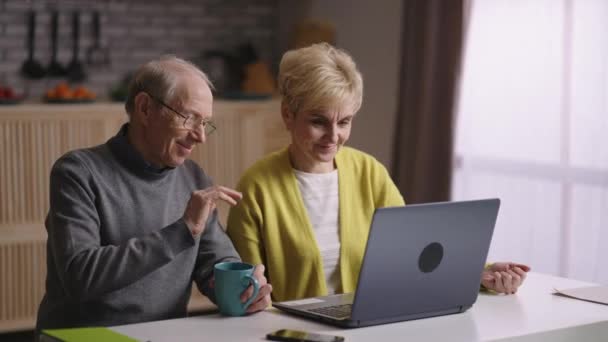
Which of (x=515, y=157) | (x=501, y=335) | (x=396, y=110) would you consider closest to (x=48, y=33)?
(x=396, y=110)

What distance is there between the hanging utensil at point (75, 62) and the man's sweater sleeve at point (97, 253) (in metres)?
2.96

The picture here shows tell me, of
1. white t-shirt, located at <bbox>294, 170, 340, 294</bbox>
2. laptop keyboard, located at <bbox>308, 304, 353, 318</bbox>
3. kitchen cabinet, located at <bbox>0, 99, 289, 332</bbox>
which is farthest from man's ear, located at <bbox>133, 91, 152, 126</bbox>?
kitchen cabinet, located at <bbox>0, 99, 289, 332</bbox>

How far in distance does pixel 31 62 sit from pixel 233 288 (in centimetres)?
316

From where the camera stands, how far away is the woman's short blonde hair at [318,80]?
2.40 metres

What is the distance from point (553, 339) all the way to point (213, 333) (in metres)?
0.72

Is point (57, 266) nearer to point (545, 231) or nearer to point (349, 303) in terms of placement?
point (349, 303)

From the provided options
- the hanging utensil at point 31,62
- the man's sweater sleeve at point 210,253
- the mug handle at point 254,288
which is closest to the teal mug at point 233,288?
the mug handle at point 254,288

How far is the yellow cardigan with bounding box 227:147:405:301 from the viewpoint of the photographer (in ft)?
7.93

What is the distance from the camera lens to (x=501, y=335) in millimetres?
1867

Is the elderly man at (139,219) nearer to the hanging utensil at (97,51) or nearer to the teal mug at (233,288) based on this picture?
the teal mug at (233,288)

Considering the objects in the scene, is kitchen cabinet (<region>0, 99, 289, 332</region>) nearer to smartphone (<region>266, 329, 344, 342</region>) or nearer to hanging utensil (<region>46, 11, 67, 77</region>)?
hanging utensil (<region>46, 11, 67, 77</region>)

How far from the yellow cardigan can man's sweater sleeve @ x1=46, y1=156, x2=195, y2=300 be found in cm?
44

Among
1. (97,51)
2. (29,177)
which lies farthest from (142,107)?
(97,51)

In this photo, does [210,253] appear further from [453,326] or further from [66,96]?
[66,96]
